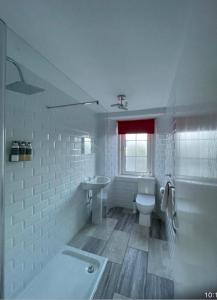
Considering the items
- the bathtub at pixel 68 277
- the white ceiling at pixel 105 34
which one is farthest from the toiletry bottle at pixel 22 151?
the bathtub at pixel 68 277

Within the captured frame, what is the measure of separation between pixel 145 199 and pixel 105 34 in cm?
266

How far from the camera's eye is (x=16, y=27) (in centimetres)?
104

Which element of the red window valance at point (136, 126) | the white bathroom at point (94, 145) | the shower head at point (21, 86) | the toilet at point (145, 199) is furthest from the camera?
the red window valance at point (136, 126)

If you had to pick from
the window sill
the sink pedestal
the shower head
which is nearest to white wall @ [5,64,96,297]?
the shower head

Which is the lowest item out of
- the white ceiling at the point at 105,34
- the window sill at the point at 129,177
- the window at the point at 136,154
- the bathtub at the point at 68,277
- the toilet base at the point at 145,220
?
the bathtub at the point at 68,277

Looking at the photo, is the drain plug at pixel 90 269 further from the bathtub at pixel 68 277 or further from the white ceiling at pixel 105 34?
the white ceiling at pixel 105 34

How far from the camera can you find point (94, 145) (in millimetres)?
3006

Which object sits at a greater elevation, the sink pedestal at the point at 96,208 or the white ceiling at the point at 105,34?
the white ceiling at the point at 105,34

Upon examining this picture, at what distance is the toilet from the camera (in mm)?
2613

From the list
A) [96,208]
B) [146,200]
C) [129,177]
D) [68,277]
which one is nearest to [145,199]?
[146,200]

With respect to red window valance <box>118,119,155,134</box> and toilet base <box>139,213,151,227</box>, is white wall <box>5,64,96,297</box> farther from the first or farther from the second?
red window valance <box>118,119,155,134</box>

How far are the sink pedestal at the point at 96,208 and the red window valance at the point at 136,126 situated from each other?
5.36ft

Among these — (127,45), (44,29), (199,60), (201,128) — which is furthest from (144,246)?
(44,29)

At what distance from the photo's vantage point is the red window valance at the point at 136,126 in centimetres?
337
